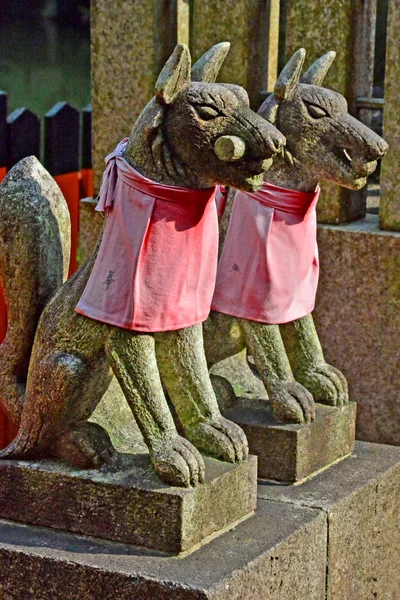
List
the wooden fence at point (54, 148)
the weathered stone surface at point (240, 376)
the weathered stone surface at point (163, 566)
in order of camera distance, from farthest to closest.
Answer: the wooden fence at point (54, 148)
the weathered stone surface at point (240, 376)
the weathered stone surface at point (163, 566)

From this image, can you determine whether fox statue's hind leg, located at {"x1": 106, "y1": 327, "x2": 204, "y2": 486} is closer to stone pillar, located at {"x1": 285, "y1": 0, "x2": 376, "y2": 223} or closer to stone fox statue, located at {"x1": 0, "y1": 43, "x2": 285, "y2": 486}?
stone fox statue, located at {"x1": 0, "y1": 43, "x2": 285, "y2": 486}

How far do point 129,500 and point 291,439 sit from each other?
72cm

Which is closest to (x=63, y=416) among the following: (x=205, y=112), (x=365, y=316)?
(x=205, y=112)

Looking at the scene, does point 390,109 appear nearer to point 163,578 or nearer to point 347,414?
point 347,414

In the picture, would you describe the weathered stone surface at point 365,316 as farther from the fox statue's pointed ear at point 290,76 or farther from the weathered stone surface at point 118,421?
the weathered stone surface at point 118,421

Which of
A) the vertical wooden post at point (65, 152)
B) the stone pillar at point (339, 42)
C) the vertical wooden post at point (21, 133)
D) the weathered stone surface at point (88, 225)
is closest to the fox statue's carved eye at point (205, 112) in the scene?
the stone pillar at point (339, 42)

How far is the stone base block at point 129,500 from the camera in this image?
3502 millimetres

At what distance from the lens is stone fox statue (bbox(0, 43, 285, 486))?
352cm

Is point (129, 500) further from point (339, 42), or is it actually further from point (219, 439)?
point (339, 42)

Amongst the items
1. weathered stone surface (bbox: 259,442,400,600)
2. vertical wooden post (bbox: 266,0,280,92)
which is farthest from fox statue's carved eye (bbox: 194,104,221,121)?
vertical wooden post (bbox: 266,0,280,92)

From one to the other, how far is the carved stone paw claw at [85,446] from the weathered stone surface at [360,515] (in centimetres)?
59

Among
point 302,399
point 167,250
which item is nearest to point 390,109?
point 302,399

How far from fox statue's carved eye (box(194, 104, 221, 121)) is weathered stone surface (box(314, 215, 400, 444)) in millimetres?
1651

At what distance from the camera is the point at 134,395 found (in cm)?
357
